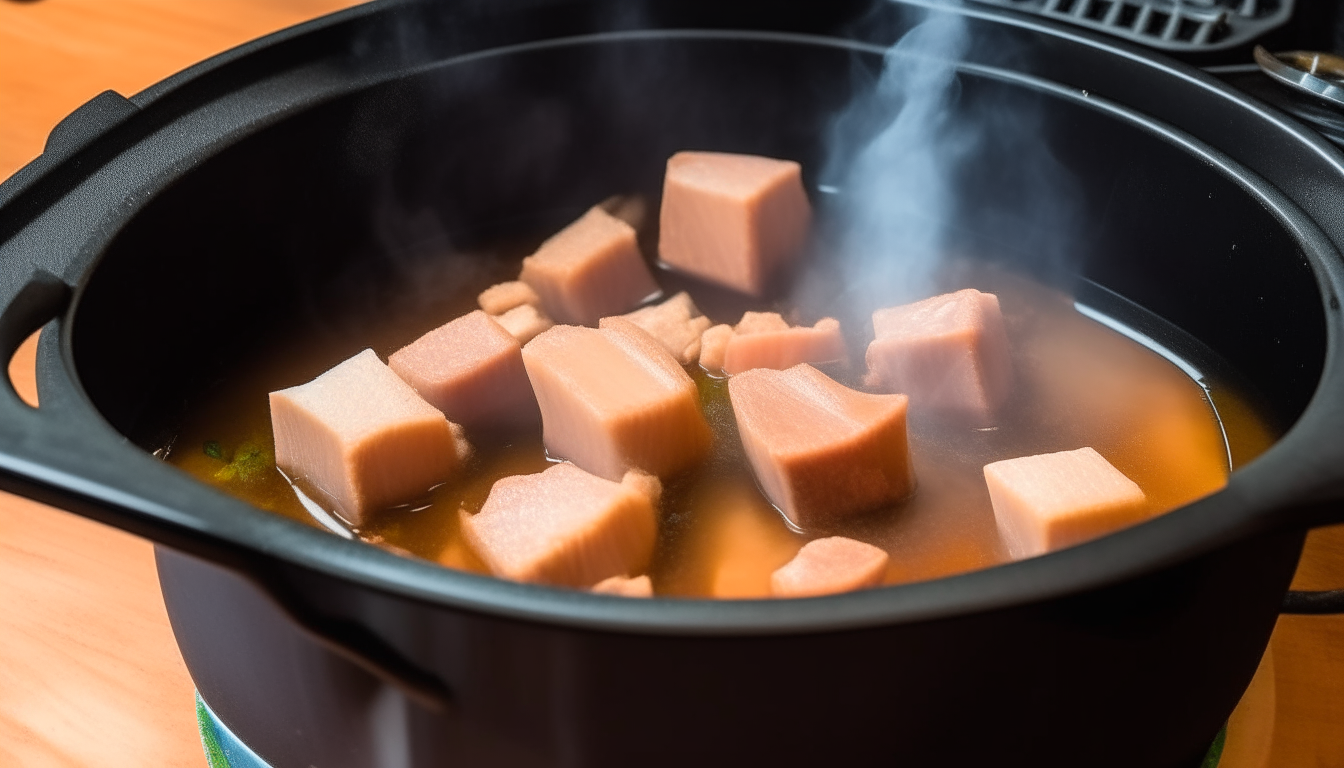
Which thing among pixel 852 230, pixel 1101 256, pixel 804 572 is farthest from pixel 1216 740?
pixel 852 230

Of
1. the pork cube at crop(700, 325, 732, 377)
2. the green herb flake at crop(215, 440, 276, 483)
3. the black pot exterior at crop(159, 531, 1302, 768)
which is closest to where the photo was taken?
the black pot exterior at crop(159, 531, 1302, 768)

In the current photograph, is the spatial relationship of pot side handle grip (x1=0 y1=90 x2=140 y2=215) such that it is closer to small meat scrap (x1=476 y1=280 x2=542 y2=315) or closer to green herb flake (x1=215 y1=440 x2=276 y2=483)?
green herb flake (x1=215 y1=440 x2=276 y2=483)

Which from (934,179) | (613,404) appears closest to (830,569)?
(613,404)

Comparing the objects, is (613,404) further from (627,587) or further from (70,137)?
(70,137)

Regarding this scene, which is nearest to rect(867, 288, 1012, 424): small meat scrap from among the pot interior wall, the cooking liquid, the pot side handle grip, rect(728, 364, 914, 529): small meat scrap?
the cooking liquid

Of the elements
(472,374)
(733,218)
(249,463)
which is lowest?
(249,463)

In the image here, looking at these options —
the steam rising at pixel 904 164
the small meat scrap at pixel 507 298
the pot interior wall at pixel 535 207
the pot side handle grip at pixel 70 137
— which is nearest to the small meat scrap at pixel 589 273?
the small meat scrap at pixel 507 298

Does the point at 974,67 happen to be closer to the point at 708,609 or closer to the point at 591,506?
the point at 591,506
